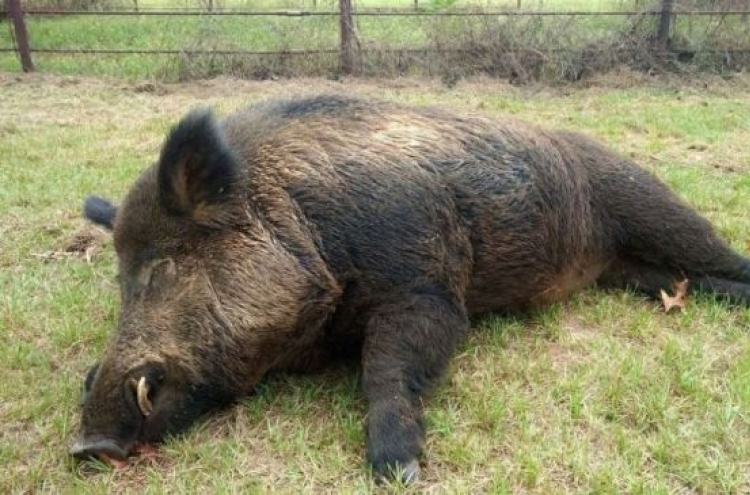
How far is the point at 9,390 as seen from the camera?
11.1 feet

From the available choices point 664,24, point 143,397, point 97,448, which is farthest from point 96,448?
point 664,24

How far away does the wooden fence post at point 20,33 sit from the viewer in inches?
431

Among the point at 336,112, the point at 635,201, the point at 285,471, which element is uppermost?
the point at 336,112

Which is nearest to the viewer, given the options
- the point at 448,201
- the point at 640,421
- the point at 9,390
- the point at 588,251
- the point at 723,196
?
the point at 640,421

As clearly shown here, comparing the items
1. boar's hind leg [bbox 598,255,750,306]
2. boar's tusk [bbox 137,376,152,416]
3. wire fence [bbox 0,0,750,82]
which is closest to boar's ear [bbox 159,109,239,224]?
boar's tusk [bbox 137,376,152,416]

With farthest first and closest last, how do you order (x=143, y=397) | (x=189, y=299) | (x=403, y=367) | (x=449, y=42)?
1. (x=449, y=42)
2. (x=403, y=367)
3. (x=189, y=299)
4. (x=143, y=397)

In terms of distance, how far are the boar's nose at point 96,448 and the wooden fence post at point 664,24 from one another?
10.4m

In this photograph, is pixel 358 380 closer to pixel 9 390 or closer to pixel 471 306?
pixel 471 306

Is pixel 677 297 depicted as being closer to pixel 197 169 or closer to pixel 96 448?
pixel 197 169

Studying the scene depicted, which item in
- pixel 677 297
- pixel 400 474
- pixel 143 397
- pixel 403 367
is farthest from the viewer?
pixel 677 297

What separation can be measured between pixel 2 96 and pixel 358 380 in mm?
8315

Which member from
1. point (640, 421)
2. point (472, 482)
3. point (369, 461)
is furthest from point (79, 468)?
point (640, 421)

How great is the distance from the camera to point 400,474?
2729 millimetres

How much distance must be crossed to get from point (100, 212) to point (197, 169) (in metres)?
1.11
